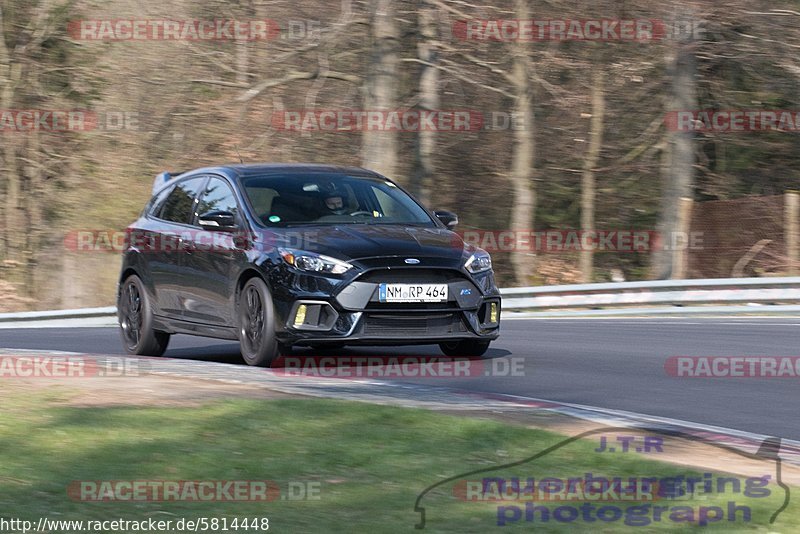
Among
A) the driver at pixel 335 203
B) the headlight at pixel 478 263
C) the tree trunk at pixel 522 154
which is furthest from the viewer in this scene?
the tree trunk at pixel 522 154

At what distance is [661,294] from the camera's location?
1975 centimetres

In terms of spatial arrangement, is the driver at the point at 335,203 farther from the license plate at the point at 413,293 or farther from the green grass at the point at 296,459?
the green grass at the point at 296,459

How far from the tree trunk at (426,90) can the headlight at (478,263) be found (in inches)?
579

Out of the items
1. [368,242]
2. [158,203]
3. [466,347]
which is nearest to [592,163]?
[158,203]

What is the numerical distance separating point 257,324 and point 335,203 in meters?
1.41

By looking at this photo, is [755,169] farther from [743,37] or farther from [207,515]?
[207,515]

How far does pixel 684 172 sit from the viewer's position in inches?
1061

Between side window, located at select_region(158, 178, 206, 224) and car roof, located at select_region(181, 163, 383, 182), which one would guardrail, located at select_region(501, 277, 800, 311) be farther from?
side window, located at select_region(158, 178, 206, 224)

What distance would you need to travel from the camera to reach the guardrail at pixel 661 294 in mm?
19234

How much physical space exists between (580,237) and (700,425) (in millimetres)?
24388

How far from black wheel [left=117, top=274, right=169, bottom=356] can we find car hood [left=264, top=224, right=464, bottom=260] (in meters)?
2.39

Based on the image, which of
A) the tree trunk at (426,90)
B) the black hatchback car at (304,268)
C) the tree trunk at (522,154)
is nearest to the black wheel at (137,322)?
the black hatchback car at (304,268)

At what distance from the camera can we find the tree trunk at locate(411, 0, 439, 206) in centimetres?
Result: 2672

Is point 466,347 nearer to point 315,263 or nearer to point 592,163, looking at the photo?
point 315,263
